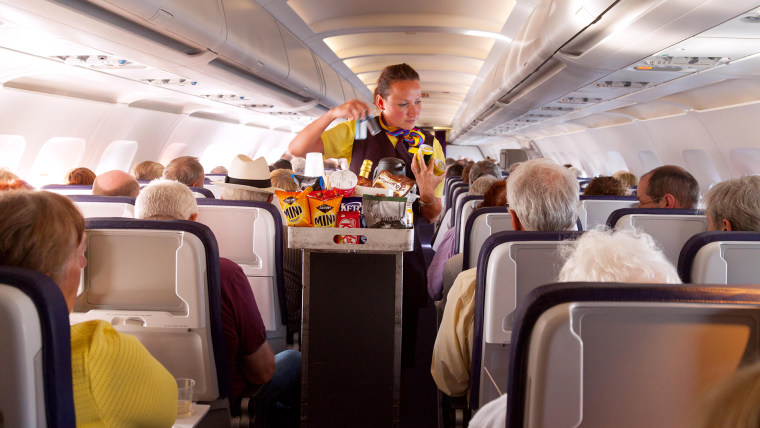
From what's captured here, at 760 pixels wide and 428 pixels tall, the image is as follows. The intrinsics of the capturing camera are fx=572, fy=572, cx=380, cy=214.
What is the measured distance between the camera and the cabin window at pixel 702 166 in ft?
28.5

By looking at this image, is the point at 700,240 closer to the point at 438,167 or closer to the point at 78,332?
the point at 438,167

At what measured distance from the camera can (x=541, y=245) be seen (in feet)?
6.91

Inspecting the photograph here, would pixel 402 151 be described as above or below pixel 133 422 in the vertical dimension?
above

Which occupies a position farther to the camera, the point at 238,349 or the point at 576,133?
the point at 576,133

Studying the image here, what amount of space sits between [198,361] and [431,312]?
13.5ft

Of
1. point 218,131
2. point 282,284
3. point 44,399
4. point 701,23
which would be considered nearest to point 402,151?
point 282,284

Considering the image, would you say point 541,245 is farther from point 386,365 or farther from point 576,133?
point 576,133

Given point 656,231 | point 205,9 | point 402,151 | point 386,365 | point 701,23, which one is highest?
point 205,9

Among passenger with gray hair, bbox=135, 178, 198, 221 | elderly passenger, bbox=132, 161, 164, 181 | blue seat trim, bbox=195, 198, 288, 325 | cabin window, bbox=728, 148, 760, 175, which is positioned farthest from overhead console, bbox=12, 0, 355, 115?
cabin window, bbox=728, 148, 760, 175

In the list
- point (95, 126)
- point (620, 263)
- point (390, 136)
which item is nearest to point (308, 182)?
point (390, 136)

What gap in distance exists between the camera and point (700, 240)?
6.49ft

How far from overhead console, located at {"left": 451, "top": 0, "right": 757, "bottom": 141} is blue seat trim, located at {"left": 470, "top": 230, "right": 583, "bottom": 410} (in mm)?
1675

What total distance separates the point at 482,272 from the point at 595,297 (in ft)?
3.36

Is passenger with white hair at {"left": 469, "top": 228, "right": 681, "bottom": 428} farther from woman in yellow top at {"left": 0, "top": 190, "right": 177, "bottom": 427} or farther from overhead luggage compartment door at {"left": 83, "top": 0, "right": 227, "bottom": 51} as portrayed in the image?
overhead luggage compartment door at {"left": 83, "top": 0, "right": 227, "bottom": 51}
